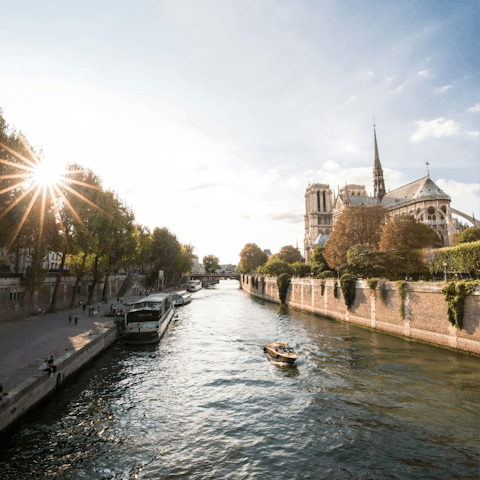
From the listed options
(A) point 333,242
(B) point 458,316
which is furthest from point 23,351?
(A) point 333,242

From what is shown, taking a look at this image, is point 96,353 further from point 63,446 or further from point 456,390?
point 456,390

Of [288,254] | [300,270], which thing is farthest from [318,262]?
[288,254]

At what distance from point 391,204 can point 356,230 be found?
167ft

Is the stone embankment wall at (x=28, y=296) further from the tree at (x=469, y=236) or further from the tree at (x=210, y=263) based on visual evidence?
the tree at (x=210, y=263)

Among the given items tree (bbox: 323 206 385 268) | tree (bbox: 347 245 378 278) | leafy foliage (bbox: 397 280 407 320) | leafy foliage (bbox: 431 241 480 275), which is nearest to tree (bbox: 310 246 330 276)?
tree (bbox: 323 206 385 268)

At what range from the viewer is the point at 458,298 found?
24.5 meters

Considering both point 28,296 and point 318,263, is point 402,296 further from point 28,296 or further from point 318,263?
point 318,263

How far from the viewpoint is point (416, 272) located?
43.4 metres

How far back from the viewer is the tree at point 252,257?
136 metres

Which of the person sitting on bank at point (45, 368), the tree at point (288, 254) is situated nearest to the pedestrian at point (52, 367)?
the person sitting on bank at point (45, 368)

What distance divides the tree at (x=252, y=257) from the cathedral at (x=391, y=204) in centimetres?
2165

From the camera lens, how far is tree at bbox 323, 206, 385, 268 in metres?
54.3

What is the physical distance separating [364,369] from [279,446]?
426 inches

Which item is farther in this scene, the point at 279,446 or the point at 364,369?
the point at 364,369
